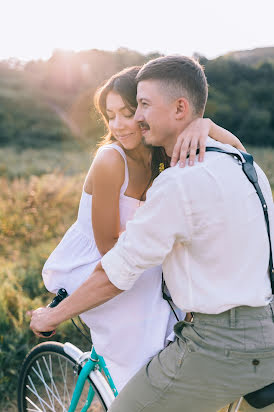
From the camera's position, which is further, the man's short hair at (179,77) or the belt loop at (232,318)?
the man's short hair at (179,77)

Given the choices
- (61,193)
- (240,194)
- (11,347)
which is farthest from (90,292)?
(61,193)

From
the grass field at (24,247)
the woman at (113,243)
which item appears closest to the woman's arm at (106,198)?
the woman at (113,243)

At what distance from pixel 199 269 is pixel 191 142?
455mm

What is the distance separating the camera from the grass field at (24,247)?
3.91 metres

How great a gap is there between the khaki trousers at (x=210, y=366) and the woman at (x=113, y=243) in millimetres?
281

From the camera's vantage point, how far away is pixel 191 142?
1.61 meters

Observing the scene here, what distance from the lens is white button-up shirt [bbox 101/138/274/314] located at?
149cm

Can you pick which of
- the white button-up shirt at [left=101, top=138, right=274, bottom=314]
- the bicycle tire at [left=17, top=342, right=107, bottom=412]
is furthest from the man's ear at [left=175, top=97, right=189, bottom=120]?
the bicycle tire at [left=17, top=342, right=107, bottom=412]

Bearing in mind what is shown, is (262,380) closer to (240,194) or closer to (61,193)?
(240,194)

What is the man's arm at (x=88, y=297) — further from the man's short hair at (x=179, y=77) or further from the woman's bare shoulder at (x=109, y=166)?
the man's short hair at (x=179, y=77)

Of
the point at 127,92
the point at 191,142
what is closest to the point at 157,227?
the point at 191,142

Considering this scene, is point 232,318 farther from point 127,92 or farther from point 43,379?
point 43,379

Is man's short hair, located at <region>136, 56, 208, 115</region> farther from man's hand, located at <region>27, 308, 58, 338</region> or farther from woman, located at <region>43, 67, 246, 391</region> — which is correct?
man's hand, located at <region>27, 308, 58, 338</region>

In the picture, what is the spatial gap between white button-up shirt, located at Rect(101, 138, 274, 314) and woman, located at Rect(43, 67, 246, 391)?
442 millimetres
